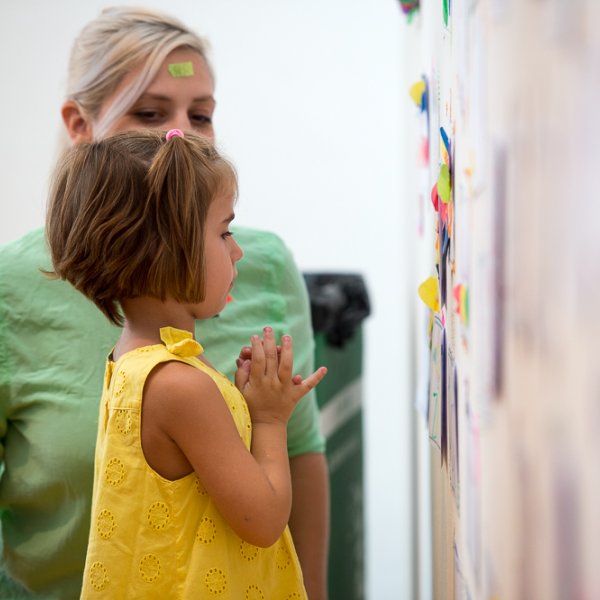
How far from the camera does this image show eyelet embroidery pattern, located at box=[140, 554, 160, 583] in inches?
41.5

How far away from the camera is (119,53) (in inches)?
62.2

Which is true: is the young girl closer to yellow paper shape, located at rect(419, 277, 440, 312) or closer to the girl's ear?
yellow paper shape, located at rect(419, 277, 440, 312)

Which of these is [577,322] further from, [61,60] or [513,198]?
[61,60]

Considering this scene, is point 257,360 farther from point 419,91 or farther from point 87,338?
point 419,91

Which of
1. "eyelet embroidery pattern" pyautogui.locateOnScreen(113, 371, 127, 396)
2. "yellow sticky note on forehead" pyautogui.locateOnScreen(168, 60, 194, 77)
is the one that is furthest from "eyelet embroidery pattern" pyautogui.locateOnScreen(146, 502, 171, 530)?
"yellow sticky note on forehead" pyautogui.locateOnScreen(168, 60, 194, 77)

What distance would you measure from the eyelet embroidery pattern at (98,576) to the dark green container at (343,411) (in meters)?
1.37

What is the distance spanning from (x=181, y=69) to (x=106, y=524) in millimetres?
797

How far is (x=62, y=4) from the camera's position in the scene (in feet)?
12.3

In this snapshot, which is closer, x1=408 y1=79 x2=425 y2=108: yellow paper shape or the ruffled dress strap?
the ruffled dress strap

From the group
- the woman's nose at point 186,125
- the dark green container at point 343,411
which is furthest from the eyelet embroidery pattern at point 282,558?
the dark green container at point 343,411

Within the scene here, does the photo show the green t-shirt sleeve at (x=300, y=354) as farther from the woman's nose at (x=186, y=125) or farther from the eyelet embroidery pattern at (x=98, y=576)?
the eyelet embroidery pattern at (x=98, y=576)

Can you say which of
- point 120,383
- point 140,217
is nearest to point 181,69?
point 140,217

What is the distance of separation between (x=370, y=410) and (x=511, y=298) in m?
3.68

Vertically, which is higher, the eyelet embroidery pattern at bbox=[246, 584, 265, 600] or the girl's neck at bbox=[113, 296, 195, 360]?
the girl's neck at bbox=[113, 296, 195, 360]
